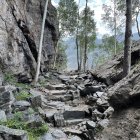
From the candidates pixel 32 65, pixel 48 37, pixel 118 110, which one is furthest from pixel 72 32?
pixel 118 110

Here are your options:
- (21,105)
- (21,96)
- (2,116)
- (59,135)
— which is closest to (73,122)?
(59,135)

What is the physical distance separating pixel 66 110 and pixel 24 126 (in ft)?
14.6

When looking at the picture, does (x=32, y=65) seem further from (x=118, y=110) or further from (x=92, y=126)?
(x=118, y=110)

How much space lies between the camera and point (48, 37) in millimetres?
34938

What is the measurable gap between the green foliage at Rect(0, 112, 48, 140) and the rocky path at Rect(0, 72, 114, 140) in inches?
8.8

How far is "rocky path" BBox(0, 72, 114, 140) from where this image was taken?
1109 centimetres

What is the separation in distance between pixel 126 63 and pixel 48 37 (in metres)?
19.8

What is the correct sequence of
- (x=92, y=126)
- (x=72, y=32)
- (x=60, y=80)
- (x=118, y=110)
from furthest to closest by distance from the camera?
(x=72, y=32)
(x=60, y=80)
(x=92, y=126)
(x=118, y=110)

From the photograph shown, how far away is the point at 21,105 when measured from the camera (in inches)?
493

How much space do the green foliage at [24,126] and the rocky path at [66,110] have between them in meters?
0.22

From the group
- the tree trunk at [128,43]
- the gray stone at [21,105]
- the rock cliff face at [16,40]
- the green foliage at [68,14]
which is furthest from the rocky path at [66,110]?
the green foliage at [68,14]

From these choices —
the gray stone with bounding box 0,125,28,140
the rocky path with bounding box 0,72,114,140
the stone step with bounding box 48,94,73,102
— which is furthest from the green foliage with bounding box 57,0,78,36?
the gray stone with bounding box 0,125,28,140

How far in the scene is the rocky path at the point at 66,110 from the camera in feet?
36.4

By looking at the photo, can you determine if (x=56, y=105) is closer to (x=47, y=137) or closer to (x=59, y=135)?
(x=59, y=135)
